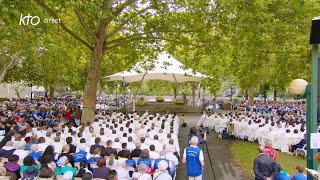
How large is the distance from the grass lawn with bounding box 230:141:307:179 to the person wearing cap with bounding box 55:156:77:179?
5.62 metres

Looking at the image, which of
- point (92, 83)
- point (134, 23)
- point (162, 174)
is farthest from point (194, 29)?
point (162, 174)

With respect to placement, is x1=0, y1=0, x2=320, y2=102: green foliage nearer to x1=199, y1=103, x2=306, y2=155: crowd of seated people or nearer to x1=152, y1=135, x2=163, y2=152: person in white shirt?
x1=199, y1=103, x2=306, y2=155: crowd of seated people

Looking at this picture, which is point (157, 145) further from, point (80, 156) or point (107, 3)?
point (107, 3)

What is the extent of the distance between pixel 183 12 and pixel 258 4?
4427 millimetres

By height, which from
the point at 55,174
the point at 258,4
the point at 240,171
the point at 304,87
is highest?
the point at 258,4

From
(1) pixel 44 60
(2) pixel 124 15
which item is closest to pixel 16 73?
(1) pixel 44 60

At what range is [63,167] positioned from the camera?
22.5 ft

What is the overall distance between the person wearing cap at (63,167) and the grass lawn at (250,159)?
562 centimetres

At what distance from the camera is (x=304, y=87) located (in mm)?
5105

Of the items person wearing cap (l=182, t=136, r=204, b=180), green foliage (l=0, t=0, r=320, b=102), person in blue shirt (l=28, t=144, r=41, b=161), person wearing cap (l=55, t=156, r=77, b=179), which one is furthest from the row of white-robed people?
person in blue shirt (l=28, t=144, r=41, b=161)

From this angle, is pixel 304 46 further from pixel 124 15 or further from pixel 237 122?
pixel 124 15

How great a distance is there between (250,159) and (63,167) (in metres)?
7.78

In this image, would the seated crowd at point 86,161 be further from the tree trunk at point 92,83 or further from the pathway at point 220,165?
the tree trunk at point 92,83

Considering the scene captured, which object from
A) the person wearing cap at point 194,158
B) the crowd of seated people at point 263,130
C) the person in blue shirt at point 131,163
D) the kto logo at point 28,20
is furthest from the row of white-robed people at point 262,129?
the kto logo at point 28,20
